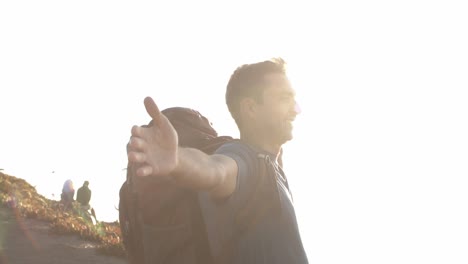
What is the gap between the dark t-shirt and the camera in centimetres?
304

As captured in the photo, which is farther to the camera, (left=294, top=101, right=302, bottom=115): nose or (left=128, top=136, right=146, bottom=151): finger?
(left=294, top=101, right=302, bottom=115): nose

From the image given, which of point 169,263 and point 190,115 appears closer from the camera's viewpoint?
point 169,263

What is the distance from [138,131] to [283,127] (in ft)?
5.02

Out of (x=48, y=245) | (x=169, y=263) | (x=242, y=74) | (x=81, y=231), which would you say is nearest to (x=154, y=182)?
(x=169, y=263)

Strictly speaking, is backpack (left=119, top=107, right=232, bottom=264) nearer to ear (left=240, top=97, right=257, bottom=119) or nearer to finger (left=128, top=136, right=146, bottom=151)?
ear (left=240, top=97, right=257, bottom=119)

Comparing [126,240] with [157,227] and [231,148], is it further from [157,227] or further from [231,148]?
[231,148]

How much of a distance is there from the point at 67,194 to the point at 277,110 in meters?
20.6

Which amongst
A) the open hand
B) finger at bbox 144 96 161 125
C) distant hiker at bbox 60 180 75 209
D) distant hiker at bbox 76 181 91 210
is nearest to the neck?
the open hand

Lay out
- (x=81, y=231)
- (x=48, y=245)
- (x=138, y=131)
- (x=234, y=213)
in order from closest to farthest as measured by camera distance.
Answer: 1. (x=138, y=131)
2. (x=234, y=213)
3. (x=48, y=245)
4. (x=81, y=231)

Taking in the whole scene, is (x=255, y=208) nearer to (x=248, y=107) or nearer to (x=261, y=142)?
(x=261, y=142)

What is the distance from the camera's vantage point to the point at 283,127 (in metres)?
3.65

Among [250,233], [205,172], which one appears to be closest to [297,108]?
[250,233]

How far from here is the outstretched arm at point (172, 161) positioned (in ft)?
7.41

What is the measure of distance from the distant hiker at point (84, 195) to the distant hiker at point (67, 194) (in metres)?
0.27
